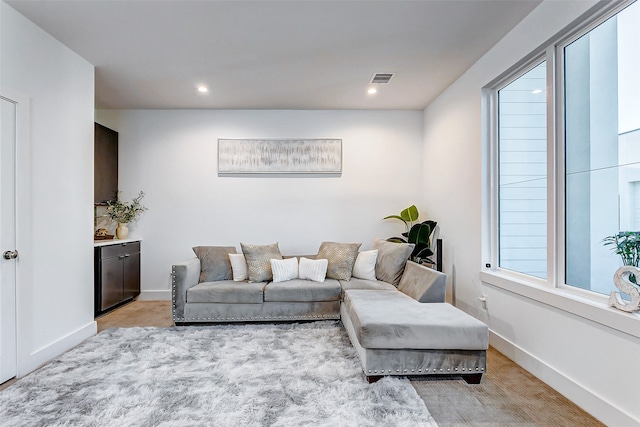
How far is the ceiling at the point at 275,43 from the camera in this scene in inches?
101

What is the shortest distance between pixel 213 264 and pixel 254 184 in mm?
1357

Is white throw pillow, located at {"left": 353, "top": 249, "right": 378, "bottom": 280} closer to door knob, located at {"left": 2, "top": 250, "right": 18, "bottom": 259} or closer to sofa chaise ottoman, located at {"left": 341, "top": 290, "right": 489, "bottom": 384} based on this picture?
sofa chaise ottoman, located at {"left": 341, "top": 290, "right": 489, "bottom": 384}

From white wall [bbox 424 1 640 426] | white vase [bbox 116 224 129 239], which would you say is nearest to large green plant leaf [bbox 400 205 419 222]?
white wall [bbox 424 1 640 426]

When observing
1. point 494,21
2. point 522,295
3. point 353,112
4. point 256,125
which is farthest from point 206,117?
point 522,295

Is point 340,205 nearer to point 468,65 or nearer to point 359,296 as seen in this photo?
point 359,296

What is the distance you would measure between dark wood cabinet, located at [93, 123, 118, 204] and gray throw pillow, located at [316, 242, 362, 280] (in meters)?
2.95

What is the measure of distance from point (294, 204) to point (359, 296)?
2145mm

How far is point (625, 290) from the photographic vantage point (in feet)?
6.24

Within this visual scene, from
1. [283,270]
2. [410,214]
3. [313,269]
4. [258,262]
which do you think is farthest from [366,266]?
[258,262]

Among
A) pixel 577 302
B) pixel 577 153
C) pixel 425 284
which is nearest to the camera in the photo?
pixel 577 302

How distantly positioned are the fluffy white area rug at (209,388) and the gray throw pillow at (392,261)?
105 centimetres

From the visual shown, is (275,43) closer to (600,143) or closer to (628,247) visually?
(600,143)

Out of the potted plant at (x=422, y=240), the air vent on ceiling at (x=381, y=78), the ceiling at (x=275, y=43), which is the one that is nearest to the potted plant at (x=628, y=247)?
the ceiling at (x=275, y=43)

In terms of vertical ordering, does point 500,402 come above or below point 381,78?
below
